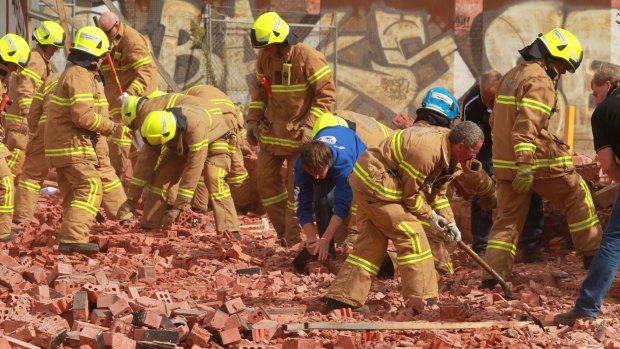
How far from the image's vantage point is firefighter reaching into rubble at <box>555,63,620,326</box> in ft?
23.4

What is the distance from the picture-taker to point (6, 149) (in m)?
11.3

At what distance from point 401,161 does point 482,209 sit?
9.77 ft

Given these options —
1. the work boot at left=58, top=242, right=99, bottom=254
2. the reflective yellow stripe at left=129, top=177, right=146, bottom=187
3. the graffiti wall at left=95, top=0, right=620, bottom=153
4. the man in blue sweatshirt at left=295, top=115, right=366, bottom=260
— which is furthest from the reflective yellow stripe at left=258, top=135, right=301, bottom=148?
the graffiti wall at left=95, top=0, right=620, bottom=153

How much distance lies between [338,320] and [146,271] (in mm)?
2277

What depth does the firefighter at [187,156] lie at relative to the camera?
10836 mm

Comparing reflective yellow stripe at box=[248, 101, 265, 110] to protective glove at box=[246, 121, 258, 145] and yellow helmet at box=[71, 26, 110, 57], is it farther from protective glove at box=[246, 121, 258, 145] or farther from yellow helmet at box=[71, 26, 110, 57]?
yellow helmet at box=[71, 26, 110, 57]

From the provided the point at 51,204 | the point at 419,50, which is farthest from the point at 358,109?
the point at 51,204

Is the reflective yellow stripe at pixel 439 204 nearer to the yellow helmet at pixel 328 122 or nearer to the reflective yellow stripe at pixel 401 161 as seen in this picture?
the yellow helmet at pixel 328 122

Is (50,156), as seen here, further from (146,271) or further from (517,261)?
(517,261)

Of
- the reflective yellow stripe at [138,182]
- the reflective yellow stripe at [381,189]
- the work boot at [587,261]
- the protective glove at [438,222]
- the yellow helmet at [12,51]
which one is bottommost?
the work boot at [587,261]

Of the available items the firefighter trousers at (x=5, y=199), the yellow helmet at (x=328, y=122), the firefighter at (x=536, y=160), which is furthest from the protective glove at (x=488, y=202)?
the firefighter trousers at (x=5, y=199)

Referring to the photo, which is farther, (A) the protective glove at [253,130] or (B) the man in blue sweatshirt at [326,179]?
(A) the protective glove at [253,130]

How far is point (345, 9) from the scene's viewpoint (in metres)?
22.3

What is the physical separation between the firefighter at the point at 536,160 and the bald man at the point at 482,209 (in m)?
0.76
